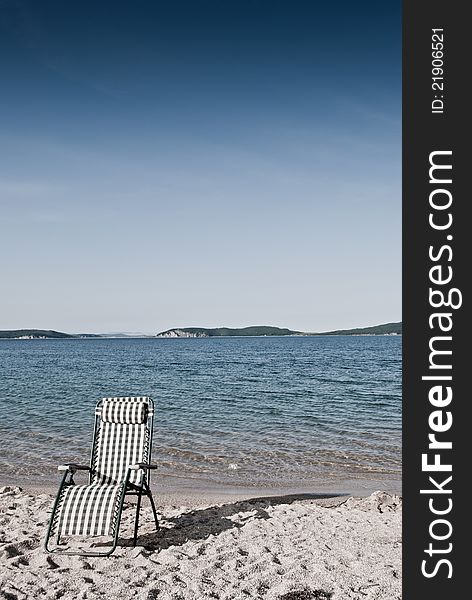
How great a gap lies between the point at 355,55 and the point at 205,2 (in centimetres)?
246

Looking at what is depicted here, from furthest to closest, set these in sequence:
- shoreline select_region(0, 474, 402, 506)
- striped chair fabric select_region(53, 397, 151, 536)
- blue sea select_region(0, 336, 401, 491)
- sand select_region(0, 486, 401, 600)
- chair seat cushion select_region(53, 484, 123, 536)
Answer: blue sea select_region(0, 336, 401, 491), shoreline select_region(0, 474, 402, 506), striped chair fabric select_region(53, 397, 151, 536), chair seat cushion select_region(53, 484, 123, 536), sand select_region(0, 486, 401, 600)

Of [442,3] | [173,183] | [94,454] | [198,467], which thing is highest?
[173,183]

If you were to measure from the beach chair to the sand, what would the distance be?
1.06ft

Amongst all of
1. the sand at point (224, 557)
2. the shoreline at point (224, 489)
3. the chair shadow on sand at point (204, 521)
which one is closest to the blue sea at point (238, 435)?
the shoreline at point (224, 489)

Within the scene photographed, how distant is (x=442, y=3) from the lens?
2729 millimetres

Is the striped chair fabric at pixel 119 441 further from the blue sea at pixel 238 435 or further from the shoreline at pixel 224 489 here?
the blue sea at pixel 238 435

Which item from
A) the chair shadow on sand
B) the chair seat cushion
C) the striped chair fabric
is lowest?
the chair shadow on sand

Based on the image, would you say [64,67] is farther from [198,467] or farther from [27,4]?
[198,467]

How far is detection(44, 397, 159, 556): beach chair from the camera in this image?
5617 mm

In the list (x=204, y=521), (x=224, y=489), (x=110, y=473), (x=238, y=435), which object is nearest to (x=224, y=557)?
(x=204, y=521)

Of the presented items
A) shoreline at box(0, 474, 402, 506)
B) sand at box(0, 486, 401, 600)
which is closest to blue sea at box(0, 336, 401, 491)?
shoreline at box(0, 474, 402, 506)

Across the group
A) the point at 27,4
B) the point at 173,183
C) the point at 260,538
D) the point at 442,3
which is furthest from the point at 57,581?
the point at 173,183

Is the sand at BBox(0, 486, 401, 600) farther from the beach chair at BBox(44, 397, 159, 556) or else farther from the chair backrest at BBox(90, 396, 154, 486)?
the chair backrest at BBox(90, 396, 154, 486)

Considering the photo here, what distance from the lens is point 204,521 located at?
6.71m
